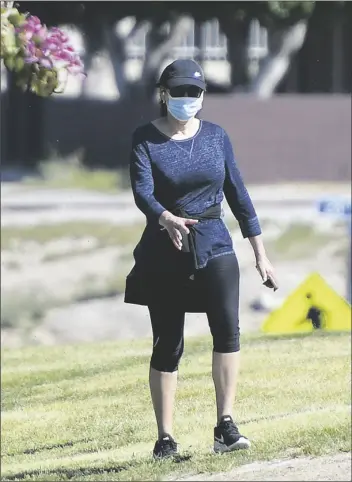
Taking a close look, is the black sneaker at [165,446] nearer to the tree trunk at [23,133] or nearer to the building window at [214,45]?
the tree trunk at [23,133]

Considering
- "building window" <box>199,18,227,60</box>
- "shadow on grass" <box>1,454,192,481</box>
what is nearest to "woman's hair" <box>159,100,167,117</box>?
"shadow on grass" <box>1,454,192,481</box>

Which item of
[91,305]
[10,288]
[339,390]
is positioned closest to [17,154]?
[10,288]

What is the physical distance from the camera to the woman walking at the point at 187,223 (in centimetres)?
402

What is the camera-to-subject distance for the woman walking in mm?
4020

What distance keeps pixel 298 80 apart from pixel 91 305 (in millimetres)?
20999

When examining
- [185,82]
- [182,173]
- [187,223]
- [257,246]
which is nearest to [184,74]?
[185,82]

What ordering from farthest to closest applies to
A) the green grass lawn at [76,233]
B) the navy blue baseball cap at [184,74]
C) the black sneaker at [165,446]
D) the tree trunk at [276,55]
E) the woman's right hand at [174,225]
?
the tree trunk at [276,55], the green grass lawn at [76,233], the black sneaker at [165,446], the navy blue baseball cap at [184,74], the woman's right hand at [174,225]

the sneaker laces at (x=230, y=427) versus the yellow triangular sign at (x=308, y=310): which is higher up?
the yellow triangular sign at (x=308, y=310)

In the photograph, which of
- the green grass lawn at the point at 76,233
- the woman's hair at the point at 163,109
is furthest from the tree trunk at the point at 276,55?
the woman's hair at the point at 163,109

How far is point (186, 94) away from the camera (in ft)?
13.2

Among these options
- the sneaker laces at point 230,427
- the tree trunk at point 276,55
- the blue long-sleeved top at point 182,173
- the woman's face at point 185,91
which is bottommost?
the sneaker laces at point 230,427

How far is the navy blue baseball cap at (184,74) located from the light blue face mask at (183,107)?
0.19 feet

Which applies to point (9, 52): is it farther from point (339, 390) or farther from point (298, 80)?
point (298, 80)

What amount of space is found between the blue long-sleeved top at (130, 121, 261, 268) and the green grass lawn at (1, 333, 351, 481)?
36.4 inches
